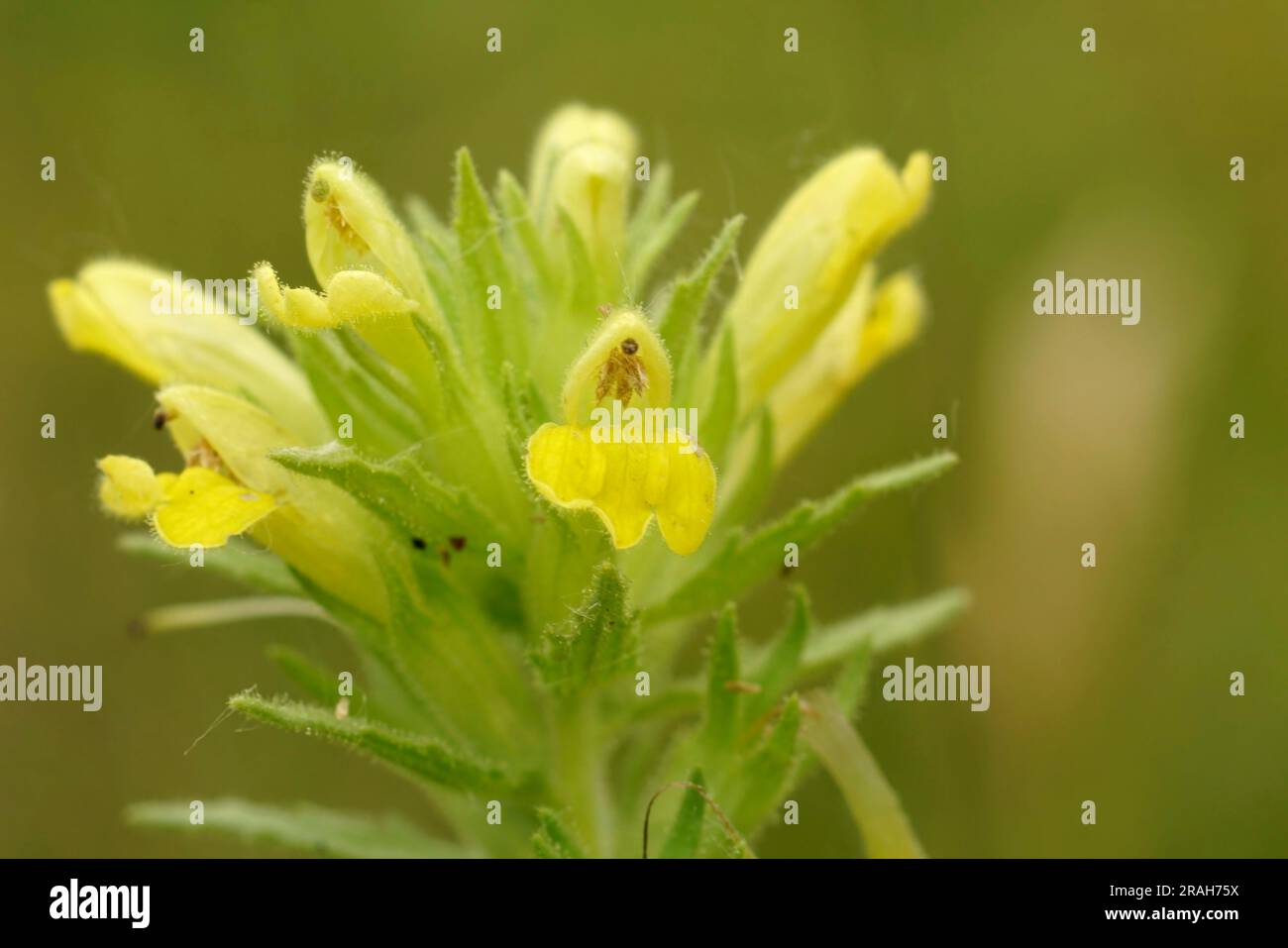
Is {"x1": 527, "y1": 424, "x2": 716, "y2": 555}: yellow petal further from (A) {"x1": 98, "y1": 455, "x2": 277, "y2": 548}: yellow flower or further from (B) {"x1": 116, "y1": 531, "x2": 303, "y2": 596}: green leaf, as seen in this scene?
(B) {"x1": 116, "y1": 531, "x2": 303, "y2": 596}: green leaf

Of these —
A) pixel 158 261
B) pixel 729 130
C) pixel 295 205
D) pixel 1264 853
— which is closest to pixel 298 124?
pixel 295 205

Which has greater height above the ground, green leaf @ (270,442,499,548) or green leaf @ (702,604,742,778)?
green leaf @ (270,442,499,548)

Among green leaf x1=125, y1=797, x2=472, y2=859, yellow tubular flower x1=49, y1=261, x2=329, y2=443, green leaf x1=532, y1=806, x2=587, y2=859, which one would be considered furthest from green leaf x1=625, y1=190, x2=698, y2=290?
green leaf x1=125, y1=797, x2=472, y2=859

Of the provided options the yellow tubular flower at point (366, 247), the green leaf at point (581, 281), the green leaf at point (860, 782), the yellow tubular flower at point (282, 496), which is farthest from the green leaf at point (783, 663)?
the yellow tubular flower at point (366, 247)

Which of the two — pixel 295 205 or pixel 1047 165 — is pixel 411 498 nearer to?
pixel 295 205

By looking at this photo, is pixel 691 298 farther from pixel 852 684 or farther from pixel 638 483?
pixel 852 684

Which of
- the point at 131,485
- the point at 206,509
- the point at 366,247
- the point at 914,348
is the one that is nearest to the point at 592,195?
the point at 366,247

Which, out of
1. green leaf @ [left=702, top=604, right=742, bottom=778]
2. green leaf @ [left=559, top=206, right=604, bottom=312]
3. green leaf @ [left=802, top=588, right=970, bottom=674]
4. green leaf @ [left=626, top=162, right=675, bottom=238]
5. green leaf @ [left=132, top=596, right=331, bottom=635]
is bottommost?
green leaf @ [left=702, top=604, right=742, bottom=778]
